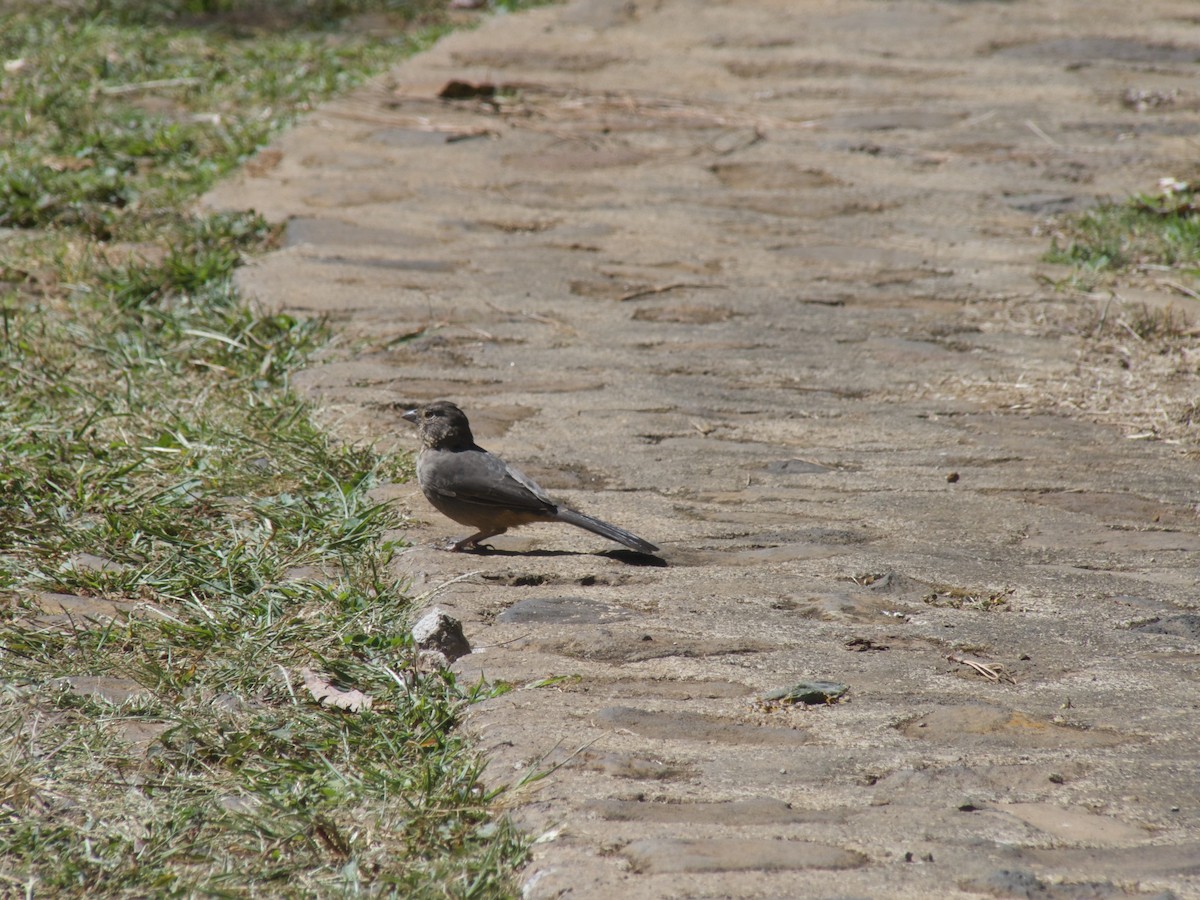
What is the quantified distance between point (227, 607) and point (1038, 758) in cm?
179

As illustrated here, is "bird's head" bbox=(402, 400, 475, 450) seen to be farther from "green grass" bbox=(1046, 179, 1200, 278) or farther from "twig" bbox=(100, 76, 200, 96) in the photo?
"twig" bbox=(100, 76, 200, 96)

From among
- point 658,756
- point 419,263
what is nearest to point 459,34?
point 419,263

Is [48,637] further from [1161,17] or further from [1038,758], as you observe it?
[1161,17]

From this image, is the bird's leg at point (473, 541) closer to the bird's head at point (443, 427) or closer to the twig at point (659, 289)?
the bird's head at point (443, 427)

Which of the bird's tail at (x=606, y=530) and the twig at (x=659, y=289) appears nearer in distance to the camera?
the bird's tail at (x=606, y=530)

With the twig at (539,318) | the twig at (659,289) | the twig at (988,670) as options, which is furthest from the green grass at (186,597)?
the twig at (659,289)

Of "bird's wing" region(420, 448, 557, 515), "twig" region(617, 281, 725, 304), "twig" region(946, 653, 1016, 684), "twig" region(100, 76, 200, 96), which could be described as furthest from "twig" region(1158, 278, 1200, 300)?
"twig" region(100, 76, 200, 96)

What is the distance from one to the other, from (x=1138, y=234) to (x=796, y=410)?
2218mm

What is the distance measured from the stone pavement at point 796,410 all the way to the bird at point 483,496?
0.34 feet

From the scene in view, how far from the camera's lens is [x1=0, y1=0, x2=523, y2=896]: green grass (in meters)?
2.31

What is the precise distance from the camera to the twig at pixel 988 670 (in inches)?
114

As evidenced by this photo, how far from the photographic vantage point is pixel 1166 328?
500 cm

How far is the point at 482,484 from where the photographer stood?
3.49 m

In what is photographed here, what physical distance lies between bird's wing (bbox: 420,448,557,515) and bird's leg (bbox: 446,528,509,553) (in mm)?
107
